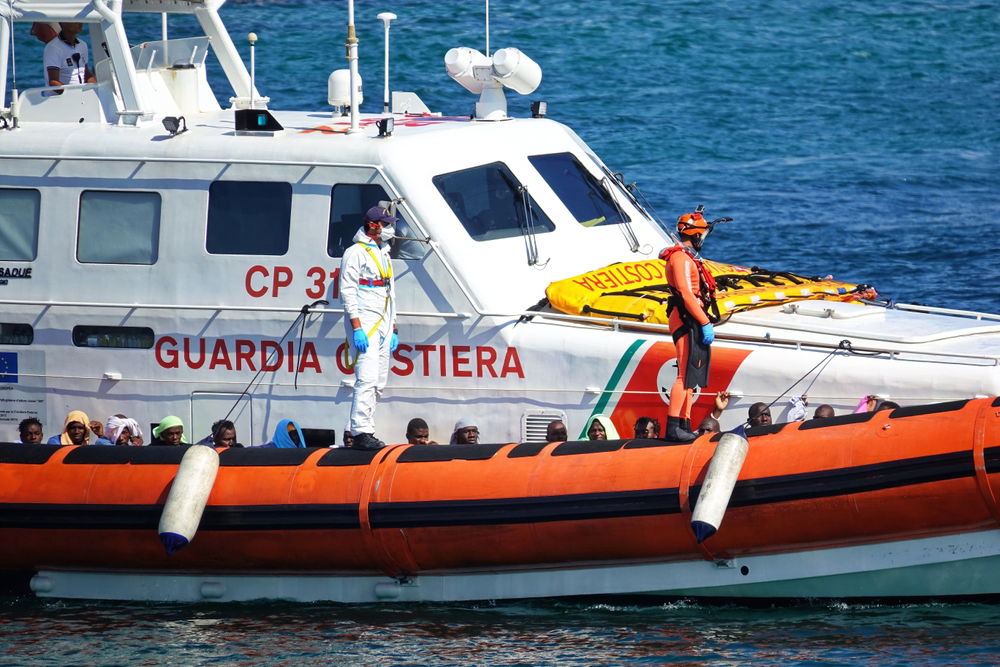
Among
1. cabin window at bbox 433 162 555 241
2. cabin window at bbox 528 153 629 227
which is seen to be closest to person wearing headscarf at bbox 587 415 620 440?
cabin window at bbox 433 162 555 241

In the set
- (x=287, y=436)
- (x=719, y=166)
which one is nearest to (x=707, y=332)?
(x=287, y=436)

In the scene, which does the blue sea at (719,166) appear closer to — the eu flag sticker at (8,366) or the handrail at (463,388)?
the handrail at (463,388)

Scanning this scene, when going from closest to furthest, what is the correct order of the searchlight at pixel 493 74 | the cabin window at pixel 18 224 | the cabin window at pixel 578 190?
the cabin window at pixel 18 224, the cabin window at pixel 578 190, the searchlight at pixel 493 74

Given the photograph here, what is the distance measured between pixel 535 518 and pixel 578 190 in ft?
8.57

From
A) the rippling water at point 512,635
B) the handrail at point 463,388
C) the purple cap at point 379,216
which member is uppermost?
the purple cap at point 379,216

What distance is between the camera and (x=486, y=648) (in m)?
8.32

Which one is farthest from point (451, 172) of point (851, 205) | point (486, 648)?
point (851, 205)

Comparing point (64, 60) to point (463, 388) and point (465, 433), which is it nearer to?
point (463, 388)

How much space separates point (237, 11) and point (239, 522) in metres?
25.2

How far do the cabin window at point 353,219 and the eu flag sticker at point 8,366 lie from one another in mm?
2107

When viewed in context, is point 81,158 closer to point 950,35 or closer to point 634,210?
point 634,210

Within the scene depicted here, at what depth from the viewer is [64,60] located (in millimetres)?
10523

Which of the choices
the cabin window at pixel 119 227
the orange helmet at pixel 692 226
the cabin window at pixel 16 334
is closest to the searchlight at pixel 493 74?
the orange helmet at pixel 692 226

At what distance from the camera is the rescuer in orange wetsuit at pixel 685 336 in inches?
335
